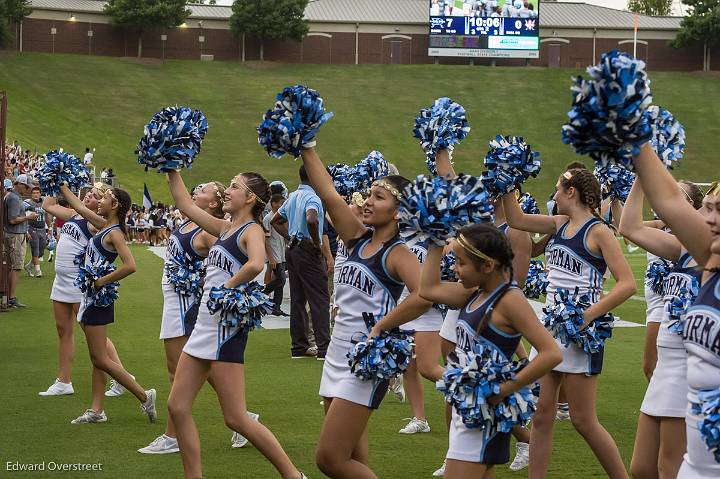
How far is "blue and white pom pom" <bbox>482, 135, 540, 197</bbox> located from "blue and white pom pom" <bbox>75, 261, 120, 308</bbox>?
3.26 meters

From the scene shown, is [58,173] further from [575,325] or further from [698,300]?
[698,300]

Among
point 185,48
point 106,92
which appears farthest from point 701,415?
point 185,48

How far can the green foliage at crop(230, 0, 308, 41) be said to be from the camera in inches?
2549

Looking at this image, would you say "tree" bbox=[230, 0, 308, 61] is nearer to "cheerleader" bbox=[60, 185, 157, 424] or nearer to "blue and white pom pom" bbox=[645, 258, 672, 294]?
"cheerleader" bbox=[60, 185, 157, 424]

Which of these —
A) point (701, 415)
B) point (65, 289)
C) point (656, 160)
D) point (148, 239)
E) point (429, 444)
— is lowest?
point (148, 239)

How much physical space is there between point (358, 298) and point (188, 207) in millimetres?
1406

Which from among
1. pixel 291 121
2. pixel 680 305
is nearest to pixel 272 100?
pixel 680 305

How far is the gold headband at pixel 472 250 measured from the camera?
3848mm

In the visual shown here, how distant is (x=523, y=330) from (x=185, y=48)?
64.2m

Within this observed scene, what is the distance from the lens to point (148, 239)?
3322 centimetres

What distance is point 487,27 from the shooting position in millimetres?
61875

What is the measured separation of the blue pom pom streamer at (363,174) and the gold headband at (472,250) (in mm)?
2830

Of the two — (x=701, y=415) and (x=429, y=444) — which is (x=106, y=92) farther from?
(x=701, y=415)

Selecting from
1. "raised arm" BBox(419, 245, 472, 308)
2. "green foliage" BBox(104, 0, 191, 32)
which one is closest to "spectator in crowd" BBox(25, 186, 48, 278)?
"raised arm" BBox(419, 245, 472, 308)
